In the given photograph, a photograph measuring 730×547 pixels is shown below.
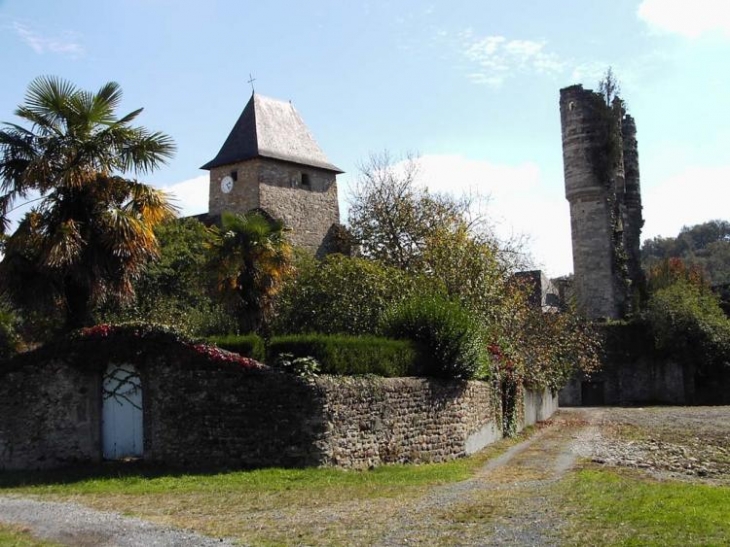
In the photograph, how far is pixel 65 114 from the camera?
15.8 meters

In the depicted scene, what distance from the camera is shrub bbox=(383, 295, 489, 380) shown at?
1772 centimetres

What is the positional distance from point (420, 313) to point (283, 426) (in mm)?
5182

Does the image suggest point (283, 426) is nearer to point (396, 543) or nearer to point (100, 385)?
point (100, 385)

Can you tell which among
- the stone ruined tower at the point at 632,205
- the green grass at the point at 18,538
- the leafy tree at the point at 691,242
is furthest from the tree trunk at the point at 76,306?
the leafy tree at the point at 691,242

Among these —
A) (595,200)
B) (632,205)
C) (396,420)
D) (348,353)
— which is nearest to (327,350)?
(348,353)

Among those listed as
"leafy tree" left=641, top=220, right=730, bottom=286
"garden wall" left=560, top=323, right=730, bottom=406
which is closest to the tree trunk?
"garden wall" left=560, top=323, right=730, bottom=406

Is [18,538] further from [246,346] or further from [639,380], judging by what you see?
[639,380]

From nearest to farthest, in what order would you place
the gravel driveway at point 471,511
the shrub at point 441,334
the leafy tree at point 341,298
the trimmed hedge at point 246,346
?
the gravel driveway at point 471,511 → the trimmed hedge at point 246,346 → the shrub at point 441,334 → the leafy tree at point 341,298

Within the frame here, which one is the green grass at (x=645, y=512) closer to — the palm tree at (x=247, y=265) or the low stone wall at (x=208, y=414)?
the low stone wall at (x=208, y=414)

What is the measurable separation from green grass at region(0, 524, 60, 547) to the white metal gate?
561 centimetres

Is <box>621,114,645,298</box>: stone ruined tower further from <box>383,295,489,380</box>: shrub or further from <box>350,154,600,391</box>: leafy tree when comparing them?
<box>383,295,489,380</box>: shrub

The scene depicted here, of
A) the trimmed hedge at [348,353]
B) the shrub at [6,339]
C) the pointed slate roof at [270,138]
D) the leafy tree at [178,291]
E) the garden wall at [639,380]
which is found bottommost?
the garden wall at [639,380]

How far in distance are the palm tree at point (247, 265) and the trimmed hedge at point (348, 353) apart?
5.61 m

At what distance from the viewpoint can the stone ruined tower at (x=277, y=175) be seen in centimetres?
3678
